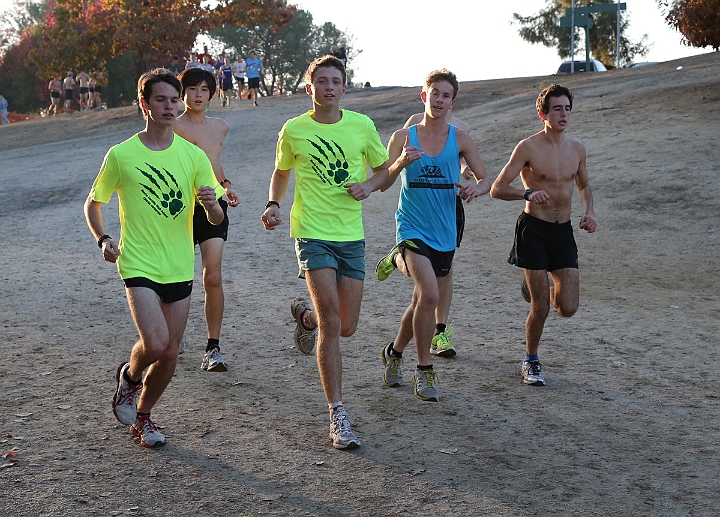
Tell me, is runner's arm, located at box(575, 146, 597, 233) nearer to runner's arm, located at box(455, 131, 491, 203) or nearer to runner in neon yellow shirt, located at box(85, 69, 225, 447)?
runner's arm, located at box(455, 131, 491, 203)

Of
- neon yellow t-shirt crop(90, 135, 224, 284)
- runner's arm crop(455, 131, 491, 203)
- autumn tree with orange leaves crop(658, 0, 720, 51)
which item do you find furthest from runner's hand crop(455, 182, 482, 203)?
autumn tree with orange leaves crop(658, 0, 720, 51)

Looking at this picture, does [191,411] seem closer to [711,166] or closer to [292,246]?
[292,246]

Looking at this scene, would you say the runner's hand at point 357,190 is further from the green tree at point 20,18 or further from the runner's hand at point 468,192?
the green tree at point 20,18

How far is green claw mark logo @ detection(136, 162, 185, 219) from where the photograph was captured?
5586 millimetres

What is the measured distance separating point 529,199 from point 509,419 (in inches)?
66.1

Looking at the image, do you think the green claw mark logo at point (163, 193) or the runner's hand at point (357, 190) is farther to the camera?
the runner's hand at point (357, 190)

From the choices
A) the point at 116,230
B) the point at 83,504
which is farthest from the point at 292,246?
the point at 83,504

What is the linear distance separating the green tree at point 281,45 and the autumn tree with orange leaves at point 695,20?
A: 146 ft

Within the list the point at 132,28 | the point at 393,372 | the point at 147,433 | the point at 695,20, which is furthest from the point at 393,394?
the point at 132,28

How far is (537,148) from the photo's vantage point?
748 centimetres

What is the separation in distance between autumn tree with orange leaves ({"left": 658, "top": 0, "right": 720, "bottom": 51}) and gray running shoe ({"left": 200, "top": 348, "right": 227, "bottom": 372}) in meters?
20.1

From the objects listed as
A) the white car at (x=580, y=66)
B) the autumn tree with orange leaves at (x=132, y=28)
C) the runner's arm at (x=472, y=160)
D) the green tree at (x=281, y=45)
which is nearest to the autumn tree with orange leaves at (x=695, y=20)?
the white car at (x=580, y=66)

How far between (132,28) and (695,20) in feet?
61.3

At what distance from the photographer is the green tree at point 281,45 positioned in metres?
69.8
